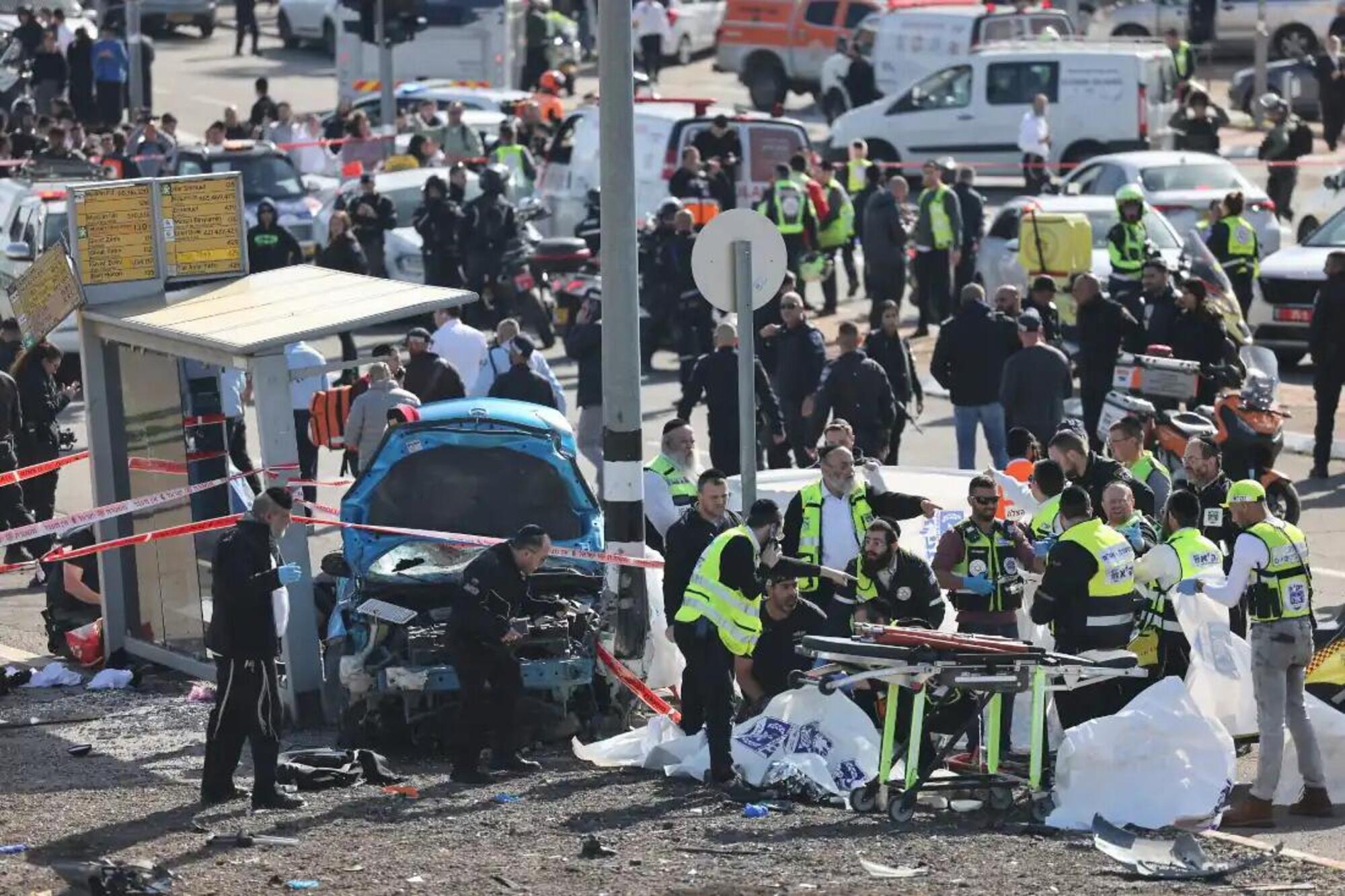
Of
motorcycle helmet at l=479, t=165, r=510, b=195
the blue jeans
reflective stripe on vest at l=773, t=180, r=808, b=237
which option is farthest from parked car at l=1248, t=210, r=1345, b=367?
motorcycle helmet at l=479, t=165, r=510, b=195

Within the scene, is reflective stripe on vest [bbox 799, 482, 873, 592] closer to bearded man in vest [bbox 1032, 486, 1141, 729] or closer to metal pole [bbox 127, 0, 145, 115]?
bearded man in vest [bbox 1032, 486, 1141, 729]

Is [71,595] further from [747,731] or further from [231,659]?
[747,731]

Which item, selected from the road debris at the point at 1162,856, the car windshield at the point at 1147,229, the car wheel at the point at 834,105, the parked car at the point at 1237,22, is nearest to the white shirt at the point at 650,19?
the car wheel at the point at 834,105

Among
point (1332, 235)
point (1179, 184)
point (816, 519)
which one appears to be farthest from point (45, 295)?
point (1179, 184)

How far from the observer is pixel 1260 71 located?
3866 centimetres

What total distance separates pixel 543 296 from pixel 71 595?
12.8m

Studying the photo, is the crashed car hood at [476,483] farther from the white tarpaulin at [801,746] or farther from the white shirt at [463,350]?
the white shirt at [463,350]

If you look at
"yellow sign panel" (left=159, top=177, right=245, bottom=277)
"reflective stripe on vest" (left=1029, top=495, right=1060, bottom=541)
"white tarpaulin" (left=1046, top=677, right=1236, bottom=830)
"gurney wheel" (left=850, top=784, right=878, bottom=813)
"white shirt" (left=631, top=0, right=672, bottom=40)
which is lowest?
"gurney wheel" (left=850, top=784, right=878, bottom=813)

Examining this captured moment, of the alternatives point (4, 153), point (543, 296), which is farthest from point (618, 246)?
point (4, 153)

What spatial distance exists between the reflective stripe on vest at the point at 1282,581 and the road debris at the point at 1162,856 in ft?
4.34

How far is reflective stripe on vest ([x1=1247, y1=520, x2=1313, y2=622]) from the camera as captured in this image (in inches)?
474

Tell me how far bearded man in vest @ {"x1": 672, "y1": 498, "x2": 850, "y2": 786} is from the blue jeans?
24.0ft

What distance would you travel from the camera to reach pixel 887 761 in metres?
11.6

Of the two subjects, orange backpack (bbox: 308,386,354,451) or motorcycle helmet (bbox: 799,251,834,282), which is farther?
motorcycle helmet (bbox: 799,251,834,282)
